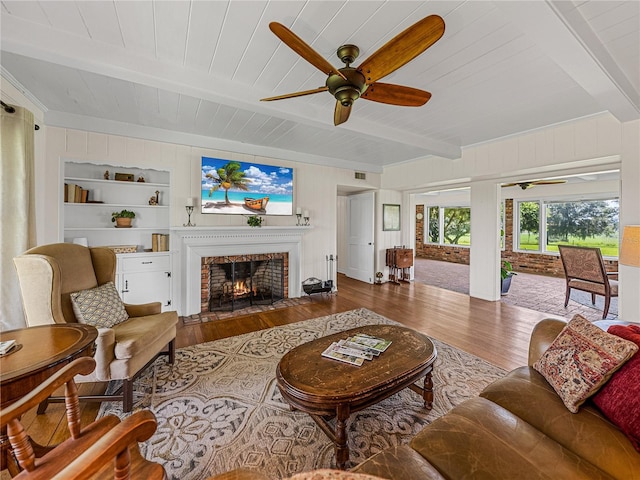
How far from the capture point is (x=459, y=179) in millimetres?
4469

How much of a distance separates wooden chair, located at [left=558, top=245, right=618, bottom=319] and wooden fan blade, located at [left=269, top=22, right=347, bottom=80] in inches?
180

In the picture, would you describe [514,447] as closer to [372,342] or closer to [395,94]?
[372,342]

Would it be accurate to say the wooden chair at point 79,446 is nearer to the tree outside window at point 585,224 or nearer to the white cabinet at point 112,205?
the white cabinet at point 112,205

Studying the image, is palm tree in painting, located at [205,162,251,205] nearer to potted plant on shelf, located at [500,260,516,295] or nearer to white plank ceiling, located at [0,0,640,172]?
white plank ceiling, located at [0,0,640,172]

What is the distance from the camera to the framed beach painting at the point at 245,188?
3.99m

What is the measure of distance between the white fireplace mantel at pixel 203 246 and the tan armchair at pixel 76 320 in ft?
4.78

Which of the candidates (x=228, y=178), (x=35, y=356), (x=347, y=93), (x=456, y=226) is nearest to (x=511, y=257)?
(x=456, y=226)

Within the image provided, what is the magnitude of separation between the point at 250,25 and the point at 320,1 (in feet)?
1.60

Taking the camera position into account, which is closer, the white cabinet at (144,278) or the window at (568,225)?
the white cabinet at (144,278)

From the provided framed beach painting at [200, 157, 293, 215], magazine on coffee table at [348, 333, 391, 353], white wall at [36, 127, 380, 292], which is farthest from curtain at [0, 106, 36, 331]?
magazine on coffee table at [348, 333, 391, 353]

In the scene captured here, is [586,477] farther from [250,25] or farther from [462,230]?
[462,230]

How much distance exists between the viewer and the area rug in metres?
1.49

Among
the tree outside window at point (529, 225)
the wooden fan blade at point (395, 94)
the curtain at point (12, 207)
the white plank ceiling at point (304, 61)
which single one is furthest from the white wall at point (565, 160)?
the curtain at point (12, 207)

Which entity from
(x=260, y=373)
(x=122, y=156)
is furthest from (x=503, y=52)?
(x=122, y=156)
